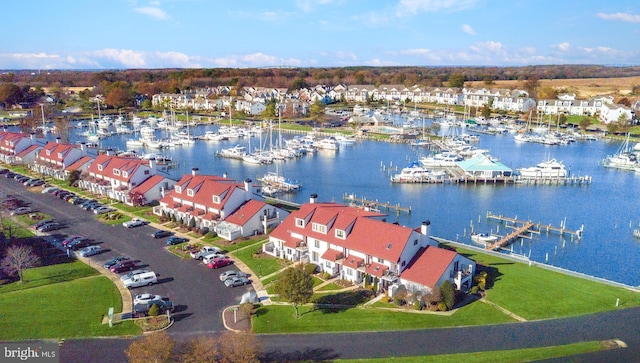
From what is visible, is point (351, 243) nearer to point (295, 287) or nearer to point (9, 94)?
point (295, 287)

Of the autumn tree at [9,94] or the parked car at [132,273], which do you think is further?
the autumn tree at [9,94]

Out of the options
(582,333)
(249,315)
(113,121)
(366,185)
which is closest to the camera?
(582,333)

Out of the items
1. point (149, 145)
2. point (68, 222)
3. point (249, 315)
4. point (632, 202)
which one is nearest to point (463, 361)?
point (249, 315)

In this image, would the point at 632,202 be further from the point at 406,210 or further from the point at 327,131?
the point at 327,131

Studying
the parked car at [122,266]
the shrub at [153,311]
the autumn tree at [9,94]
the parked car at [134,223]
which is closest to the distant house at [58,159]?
the parked car at [134,223]

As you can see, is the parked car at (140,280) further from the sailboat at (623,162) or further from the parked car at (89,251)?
the sailboat at (623,162)

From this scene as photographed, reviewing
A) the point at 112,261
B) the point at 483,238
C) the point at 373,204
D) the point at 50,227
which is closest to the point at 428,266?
the point at 483,238
